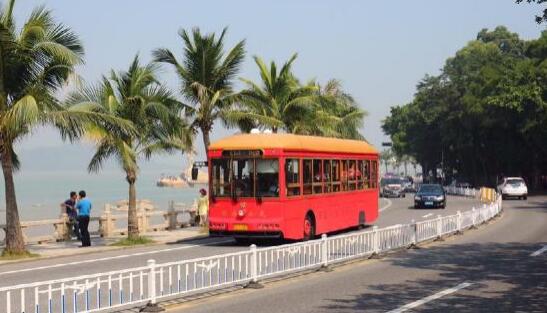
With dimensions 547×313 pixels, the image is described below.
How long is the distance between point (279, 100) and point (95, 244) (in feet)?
41.6

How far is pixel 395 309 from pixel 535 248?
10.6m

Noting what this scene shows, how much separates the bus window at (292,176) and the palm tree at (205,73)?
764 centimetres

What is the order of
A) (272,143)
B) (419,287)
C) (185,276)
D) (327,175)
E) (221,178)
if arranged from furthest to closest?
(327,175), (221,178), (272,143), (419,287), (185,276)

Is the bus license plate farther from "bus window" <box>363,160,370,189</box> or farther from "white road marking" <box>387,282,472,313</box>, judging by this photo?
"white road marking" <box>387,282,472,313</box>

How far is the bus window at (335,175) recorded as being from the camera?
2377cm

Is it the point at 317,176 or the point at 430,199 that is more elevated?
the point at 317,176

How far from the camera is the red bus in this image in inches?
820

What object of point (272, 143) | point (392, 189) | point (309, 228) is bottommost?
point (309, 228)

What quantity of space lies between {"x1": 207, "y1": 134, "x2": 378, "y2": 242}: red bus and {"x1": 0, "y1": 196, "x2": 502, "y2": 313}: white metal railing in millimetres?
3130

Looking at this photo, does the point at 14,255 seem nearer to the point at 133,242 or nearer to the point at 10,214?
the point at 10,214

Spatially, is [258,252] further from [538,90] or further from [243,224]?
[538,90]

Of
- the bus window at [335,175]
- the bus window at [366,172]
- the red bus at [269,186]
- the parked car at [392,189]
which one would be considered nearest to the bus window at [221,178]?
the red bus at [269,186]

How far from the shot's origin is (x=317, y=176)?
22.6 metres

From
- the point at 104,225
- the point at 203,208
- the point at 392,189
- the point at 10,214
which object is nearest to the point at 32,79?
the point at 10,214
